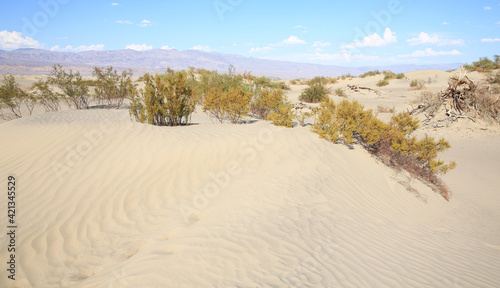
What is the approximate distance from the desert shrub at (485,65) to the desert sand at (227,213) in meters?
19.1

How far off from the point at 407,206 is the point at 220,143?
4338 millimetres

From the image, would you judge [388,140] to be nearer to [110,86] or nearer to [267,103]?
[267,103]

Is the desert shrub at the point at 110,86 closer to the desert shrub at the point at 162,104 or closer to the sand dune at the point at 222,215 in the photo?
the desert shrub at the point at 162,104

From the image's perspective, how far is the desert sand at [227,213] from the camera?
2514 millimetres

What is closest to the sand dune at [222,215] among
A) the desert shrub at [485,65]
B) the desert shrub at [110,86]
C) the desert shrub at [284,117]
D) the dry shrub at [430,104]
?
the desert shrub at [284,117]

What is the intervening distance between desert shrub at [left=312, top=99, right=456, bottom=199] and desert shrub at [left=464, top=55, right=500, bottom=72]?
20.1 metres

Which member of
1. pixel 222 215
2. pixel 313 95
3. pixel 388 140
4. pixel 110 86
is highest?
pixel 110 86

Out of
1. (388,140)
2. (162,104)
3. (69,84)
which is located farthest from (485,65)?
(69,84)

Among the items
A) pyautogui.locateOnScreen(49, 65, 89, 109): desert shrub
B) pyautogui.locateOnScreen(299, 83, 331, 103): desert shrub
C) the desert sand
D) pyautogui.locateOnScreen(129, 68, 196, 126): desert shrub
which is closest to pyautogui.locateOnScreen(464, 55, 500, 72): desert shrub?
pyautogui.locateOnScreen(299, 83, 331, 103): desert shrub

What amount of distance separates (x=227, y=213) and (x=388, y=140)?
214 inches

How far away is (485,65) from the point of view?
20.4 meters

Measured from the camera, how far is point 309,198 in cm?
402

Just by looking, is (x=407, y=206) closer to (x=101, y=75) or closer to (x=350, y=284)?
(x=350, y=284)

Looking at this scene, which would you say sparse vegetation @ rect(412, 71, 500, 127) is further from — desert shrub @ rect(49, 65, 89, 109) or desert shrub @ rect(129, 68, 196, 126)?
desert shrub @ rect(49, 65, 89, 109)
